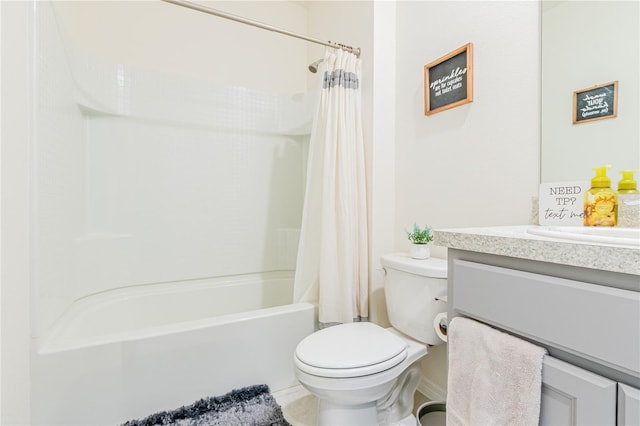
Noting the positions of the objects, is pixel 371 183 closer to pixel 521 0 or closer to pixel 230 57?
pixel 521 0

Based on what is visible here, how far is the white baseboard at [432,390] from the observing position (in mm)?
1429

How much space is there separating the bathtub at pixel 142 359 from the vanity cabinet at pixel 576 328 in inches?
43.9

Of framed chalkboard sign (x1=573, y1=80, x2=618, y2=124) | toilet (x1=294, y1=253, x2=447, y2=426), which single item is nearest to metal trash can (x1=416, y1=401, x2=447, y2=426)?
toilet (x1=294, y1=253, x2=447, y2=426)

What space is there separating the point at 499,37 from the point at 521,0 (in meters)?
0.13

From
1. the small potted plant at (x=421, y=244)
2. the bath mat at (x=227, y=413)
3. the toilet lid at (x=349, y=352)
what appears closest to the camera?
the toilet lid at (x=349, y=352)

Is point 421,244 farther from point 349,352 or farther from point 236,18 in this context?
point 236,18

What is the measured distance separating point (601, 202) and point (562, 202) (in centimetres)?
10

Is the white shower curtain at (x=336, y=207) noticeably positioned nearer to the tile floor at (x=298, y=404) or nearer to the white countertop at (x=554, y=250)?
the tile floor at (x=298, y=404)

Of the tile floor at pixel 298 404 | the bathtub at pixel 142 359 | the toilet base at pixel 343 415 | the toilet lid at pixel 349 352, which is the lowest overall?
the tile floor at pixel 298 404

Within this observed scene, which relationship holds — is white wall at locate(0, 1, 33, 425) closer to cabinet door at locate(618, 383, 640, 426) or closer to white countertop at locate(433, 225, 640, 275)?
white countertop at locate(433, 225, 640, 275)

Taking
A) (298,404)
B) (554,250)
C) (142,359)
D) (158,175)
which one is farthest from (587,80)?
(158,175)

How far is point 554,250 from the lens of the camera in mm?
547

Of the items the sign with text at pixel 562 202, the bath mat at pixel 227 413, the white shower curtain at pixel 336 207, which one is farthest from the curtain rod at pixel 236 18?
the bath mat at pixel 227 413

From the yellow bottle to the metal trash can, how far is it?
3.00 feet
